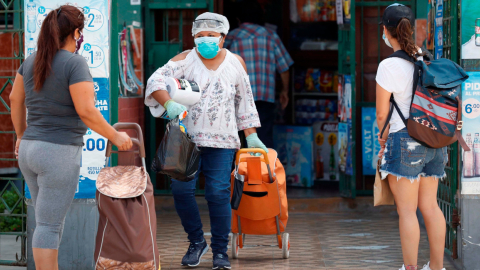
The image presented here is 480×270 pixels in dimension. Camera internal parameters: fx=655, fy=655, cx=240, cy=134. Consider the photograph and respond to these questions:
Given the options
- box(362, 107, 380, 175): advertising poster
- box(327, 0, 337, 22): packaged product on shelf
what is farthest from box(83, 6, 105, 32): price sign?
box(327, 0, 337, 22): packaged product on shelf

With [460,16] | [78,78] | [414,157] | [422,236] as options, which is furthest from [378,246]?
[78,78]

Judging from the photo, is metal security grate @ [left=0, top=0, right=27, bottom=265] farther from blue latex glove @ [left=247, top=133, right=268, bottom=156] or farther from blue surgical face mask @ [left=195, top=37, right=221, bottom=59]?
blue latex glove @ [left=247, top=133, right=268, bottom=156]

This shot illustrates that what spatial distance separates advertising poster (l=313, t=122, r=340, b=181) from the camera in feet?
27.2

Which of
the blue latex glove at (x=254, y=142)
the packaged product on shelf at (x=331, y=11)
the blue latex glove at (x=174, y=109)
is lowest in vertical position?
the blue latex glove at (x=254, y=142)

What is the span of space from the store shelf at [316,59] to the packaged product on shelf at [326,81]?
0.37ft

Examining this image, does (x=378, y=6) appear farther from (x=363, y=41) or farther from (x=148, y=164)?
(x=148, y=164)

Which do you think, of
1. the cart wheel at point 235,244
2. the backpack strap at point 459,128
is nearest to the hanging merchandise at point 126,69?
the cart wheel at point 235,244

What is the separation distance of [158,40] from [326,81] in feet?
Answer: 7.67

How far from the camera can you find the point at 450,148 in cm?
509

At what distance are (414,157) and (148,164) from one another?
12.4 feet

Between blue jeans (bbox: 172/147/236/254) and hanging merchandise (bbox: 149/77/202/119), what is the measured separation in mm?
412

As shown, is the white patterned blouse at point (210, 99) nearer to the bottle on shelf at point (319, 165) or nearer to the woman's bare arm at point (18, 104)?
the woman's bare arm at point (18, 104)

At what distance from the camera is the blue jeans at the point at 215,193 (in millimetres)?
4953

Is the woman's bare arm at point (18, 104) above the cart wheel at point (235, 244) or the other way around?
above
